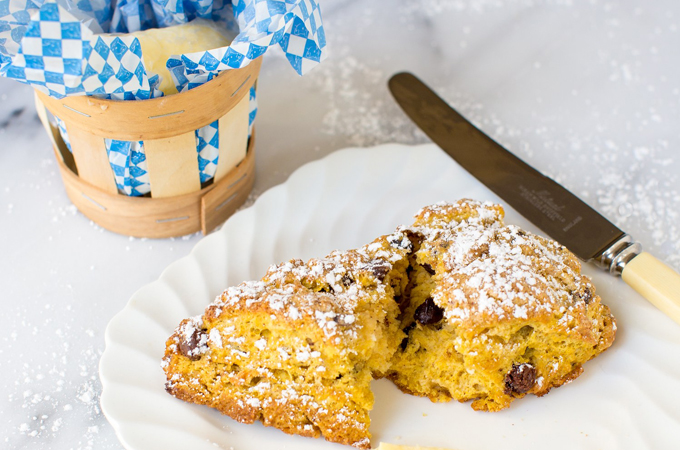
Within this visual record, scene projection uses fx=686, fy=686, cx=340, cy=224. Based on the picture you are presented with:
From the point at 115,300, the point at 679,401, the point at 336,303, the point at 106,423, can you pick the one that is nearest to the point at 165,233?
the point at 115,300

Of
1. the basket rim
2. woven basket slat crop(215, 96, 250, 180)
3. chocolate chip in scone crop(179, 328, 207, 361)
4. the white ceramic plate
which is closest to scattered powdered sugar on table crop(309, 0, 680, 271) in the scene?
the white ceramic plate

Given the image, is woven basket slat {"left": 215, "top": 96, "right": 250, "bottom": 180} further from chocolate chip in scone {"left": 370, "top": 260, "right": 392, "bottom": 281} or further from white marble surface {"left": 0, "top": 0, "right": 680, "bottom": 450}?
chocolate chip in scone {"left": 370, "top": 260, "right": 392, "bottom": 281}

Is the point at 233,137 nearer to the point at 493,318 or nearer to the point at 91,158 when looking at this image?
the point at 91,158

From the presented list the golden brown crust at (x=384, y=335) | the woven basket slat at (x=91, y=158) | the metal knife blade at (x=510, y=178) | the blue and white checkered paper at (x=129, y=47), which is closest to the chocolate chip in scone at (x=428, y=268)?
the golden brown crust at (x=384, y=335)

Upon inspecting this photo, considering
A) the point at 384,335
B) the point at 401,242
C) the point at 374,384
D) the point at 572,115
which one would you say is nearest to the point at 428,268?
the point at 401,242

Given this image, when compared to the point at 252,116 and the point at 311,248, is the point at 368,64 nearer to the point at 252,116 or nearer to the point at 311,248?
the point at 252,116

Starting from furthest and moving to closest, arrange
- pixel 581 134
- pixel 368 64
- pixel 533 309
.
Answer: pixel 368 64
pixel 581 134
pixel 533 309
